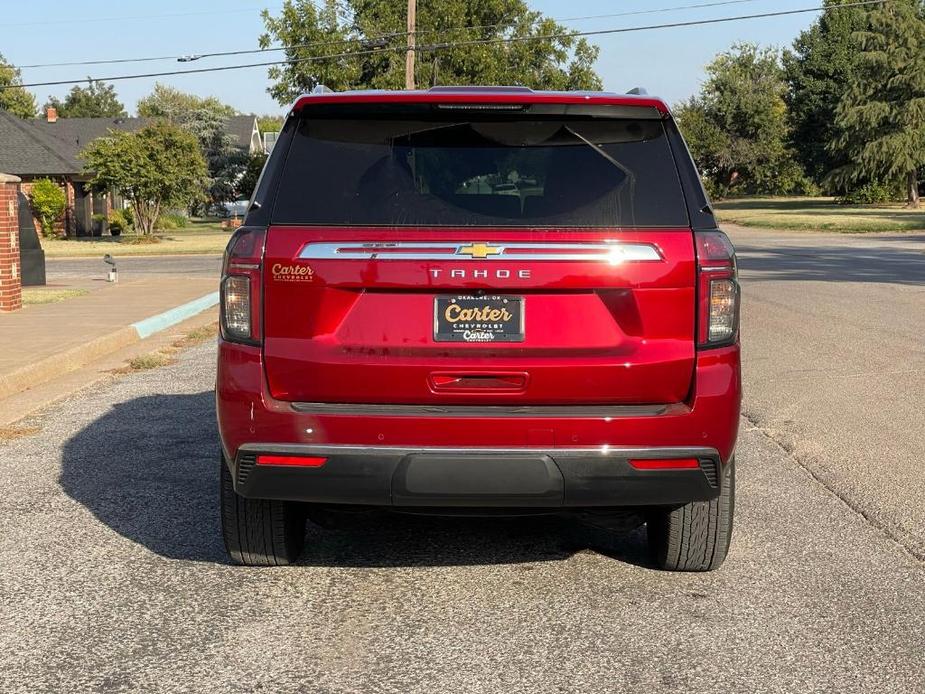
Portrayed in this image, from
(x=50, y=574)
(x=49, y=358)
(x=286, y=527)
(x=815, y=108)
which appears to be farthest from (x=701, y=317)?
(x=815, y=108)

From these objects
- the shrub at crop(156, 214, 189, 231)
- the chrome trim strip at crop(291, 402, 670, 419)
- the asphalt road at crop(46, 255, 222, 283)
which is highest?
the chrome trim strip at crop(291, 402, 670, 419)

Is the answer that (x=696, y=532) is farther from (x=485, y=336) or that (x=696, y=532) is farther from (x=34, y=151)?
(x=34, y=151)

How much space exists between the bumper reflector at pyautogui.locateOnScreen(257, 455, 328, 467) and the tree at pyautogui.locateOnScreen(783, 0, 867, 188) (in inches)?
2794

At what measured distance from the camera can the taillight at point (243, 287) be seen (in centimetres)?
431

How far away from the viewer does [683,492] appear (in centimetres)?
429

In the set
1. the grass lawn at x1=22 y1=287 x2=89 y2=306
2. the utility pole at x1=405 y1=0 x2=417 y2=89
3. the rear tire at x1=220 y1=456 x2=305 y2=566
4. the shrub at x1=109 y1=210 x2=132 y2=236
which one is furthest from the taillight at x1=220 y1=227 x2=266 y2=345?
the shrub at x1=109 y1=210 x2=132 y2=236

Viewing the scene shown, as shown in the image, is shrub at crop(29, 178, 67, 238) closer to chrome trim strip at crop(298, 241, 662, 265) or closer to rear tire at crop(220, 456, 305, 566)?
rear tire at crop(220, 456, 305, 566)

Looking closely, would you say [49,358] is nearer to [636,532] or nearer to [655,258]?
[636,532]

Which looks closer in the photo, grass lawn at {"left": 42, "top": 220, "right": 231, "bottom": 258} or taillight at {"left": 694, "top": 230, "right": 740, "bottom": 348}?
taillight at {"left": 694, "top": 230, "right": 740, "bottom": 348}

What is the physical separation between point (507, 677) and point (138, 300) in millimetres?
14259

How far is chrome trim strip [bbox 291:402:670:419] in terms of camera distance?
4.21 m

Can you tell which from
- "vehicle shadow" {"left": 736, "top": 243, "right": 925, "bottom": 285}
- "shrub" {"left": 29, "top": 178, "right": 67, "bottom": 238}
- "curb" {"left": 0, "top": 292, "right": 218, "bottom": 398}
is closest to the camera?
"curb" {"left": 0, "top": 292, "right": 218, "bottom": 398}

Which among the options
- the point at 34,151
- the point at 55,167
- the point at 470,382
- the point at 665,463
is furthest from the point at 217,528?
the point at 34,151

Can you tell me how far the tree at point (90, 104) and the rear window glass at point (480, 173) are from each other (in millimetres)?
123502
